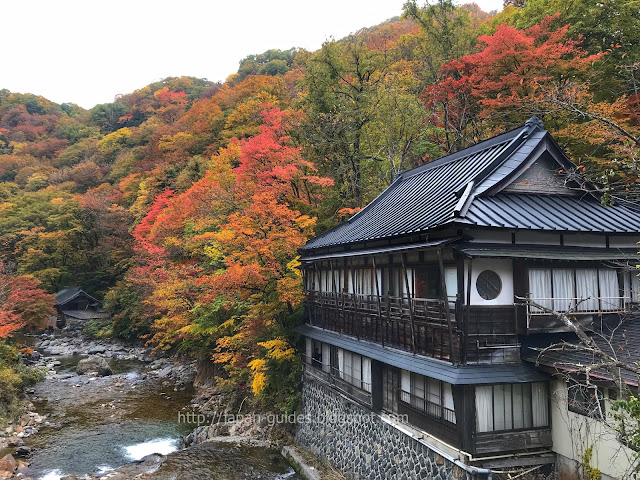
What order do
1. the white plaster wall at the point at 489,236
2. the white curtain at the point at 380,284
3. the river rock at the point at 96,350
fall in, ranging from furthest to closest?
the river rock at the point at 96,350, the white curtain at the point at 380,284, the white plaster wall at the point at 489,236

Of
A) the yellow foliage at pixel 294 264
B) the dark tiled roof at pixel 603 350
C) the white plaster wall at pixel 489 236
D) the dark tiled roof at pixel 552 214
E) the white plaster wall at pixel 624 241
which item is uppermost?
the dark tiled roof at pixel 552 214

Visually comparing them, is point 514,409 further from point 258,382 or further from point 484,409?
point 258,382

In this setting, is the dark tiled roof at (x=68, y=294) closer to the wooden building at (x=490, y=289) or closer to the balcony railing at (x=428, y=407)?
the wooden building at (x=490, y=289)

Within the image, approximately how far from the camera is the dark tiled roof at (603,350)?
403 inches

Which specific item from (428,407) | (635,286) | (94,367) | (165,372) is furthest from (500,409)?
(94,367)

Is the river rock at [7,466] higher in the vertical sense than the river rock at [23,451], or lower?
higher

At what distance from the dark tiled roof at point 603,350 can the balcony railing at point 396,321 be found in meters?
2.17

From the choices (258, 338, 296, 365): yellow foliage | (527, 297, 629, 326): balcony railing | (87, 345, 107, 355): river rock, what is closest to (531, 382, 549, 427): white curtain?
(527, 297, 629, 326): balcony railing

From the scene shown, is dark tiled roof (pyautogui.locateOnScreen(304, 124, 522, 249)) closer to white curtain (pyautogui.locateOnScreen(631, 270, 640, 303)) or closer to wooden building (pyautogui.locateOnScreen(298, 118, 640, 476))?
wooden building (pyautogui.locateOnScreen(298, 118, 640, 476))

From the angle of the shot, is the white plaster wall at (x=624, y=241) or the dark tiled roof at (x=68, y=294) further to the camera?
the dark tiled roof at (x=68, y=294)

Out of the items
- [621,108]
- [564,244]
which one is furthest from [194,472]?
[621,108]

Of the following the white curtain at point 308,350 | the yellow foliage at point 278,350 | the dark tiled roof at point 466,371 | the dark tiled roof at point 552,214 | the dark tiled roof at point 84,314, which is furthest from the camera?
the dark tiled roof at point 84,314

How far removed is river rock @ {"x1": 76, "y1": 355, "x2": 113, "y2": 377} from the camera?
3616 centimetres

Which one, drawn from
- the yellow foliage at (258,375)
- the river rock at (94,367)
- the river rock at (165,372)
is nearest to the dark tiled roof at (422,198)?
the yellow foliage at (258,375)
